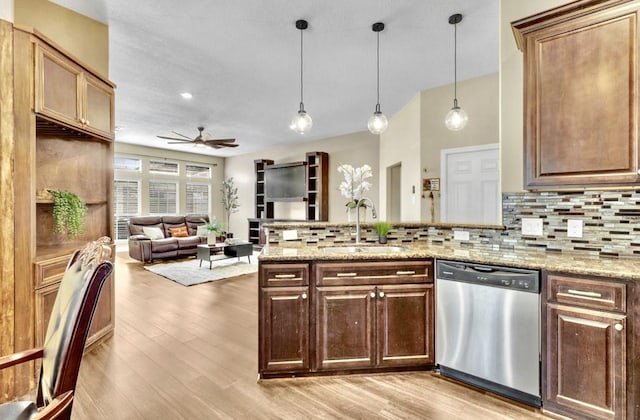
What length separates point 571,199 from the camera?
218cm

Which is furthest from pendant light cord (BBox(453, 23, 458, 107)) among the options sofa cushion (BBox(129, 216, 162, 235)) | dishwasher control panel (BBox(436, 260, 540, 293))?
sofa cushion (BBox(129, 216, 162, 235))

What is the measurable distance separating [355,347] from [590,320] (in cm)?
139

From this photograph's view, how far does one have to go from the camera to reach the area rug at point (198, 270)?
5059 mm

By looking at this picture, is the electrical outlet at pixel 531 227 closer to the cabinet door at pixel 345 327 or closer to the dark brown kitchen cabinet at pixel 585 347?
the dark brown kitchen cabinet at pixel 585 347

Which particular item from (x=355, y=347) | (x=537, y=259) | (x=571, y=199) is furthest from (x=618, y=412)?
(x=355, y=347)

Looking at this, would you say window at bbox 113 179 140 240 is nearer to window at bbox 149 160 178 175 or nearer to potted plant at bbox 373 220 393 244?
window at bbox 149 160 178 175

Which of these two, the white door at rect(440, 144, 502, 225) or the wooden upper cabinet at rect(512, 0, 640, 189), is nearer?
the wooden upper cabinet at rect(512, 0, 640, 189)

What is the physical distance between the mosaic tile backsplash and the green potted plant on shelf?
1561mm

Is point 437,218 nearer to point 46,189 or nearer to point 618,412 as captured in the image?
point 618,412

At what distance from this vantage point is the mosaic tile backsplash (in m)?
2.03

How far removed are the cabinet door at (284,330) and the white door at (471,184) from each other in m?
2.93

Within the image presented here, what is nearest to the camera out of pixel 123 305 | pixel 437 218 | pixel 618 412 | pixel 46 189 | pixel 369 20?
pixel 618 412

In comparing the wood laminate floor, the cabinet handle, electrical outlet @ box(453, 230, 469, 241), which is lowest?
the wood laminate floor

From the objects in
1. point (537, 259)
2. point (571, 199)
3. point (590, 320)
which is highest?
point (571, 199)
